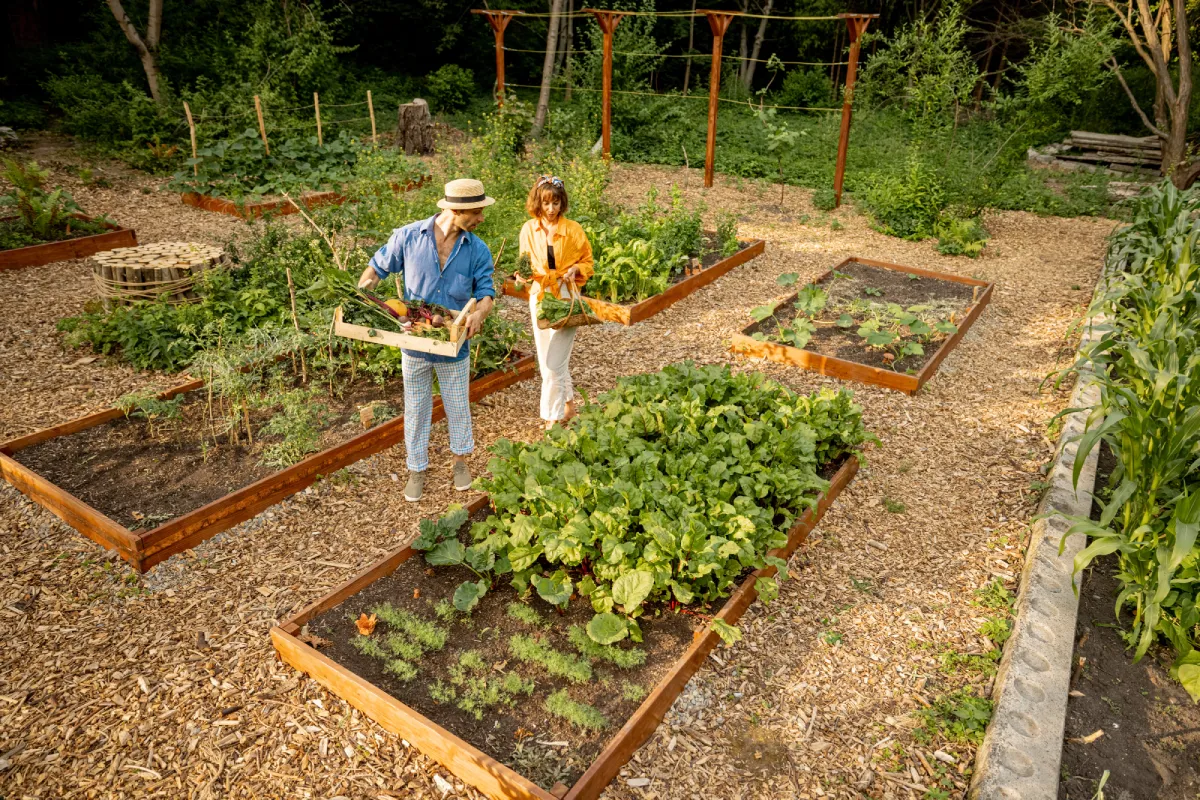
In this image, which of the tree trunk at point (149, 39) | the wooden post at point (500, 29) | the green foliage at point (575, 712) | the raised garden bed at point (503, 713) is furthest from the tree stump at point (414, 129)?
the green foliage at point (575, 712)

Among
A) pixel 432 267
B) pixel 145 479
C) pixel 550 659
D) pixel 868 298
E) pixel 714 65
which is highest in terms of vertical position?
pixel 714 65

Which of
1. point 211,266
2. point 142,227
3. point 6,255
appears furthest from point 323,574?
point 142,227

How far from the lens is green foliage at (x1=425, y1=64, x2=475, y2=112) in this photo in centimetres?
1653

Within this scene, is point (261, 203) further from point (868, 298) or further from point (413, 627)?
point (413, 627)

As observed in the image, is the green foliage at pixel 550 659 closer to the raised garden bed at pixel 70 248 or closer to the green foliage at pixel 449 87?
the raised garden bed at pixel 70 248

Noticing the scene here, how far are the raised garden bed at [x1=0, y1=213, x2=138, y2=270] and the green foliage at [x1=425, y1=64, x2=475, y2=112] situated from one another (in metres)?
9.68

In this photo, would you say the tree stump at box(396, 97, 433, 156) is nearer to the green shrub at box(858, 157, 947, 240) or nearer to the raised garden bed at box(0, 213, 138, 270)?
the raised garden bed at box(0, 213, 138, 270)

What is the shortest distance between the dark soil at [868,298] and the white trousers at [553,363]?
2179 millimetres

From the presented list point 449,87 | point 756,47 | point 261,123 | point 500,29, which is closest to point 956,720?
point 261,123

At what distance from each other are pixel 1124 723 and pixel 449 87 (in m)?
16.7

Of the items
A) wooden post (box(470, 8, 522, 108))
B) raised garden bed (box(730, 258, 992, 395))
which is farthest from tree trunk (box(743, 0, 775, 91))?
raised garden bed (box(730, 258, 992, 395))

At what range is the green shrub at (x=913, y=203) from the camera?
9.34 meters

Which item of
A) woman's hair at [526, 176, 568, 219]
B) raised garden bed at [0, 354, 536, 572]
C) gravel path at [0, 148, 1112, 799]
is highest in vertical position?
woman's hair at [526, 176, 568, 219]

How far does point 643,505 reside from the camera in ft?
11.7
